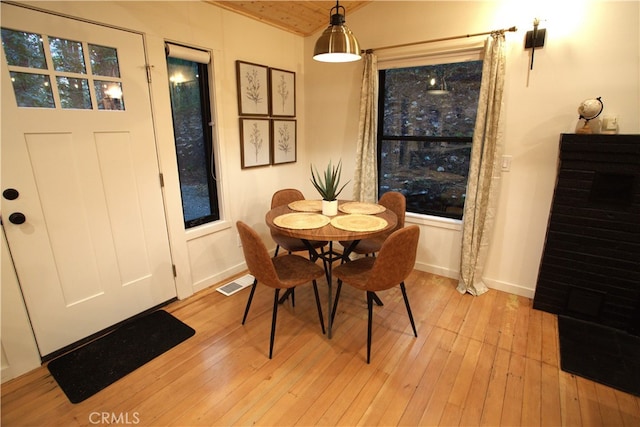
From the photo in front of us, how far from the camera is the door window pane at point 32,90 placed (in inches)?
66.1

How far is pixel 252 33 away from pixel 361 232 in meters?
2.25

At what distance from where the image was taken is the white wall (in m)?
2.10

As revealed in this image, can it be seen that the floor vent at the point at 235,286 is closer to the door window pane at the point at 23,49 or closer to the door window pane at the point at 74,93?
the door window pane at the point at 74,93

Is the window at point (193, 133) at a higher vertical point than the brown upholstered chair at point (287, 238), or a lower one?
higher

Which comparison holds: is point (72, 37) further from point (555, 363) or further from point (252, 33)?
point (555, 363)

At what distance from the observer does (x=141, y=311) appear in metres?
2.43

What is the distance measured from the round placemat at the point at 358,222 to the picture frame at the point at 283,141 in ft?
4.69

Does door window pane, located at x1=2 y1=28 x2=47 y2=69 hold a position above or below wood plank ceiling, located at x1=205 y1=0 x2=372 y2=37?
below

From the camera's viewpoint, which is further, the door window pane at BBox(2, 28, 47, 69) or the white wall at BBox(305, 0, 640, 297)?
the white wall at BBox(305, 0, 640, 297)

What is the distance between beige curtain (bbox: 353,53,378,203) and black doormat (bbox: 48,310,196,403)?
2.07 metres

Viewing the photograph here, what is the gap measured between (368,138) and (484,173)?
113cm
